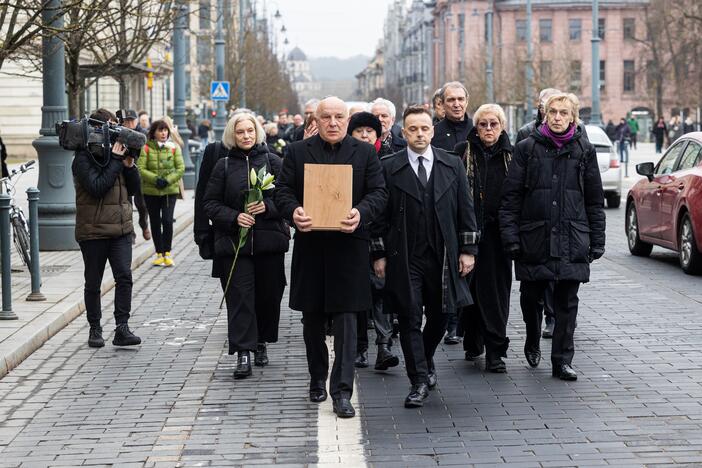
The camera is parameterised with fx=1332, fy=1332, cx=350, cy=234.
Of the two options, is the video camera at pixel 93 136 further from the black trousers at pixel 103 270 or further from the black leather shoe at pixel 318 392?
the black leather shoe at pixel 318 392

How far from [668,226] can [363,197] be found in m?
8.75

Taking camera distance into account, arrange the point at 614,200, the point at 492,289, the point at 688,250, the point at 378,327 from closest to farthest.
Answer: the point at 492,289 < the point at 378,327 < the point at 688,250 < the point at 614,200

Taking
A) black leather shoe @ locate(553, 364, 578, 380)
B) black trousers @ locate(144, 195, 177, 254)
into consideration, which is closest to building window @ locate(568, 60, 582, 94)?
black trousers @ locate(144, 195, 177, 254)

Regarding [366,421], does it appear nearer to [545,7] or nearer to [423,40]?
[545,7]

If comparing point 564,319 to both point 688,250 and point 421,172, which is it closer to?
point 421,172

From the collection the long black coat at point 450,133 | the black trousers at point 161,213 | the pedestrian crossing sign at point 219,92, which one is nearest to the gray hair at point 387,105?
the long black coat at point 450,133

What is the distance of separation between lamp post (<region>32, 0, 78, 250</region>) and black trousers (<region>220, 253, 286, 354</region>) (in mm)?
8351

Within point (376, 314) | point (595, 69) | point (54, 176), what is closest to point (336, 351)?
point (376, 314)

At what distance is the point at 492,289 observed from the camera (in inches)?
355

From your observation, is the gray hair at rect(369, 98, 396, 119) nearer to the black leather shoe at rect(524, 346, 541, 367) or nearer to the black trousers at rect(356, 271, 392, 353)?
the black trousers at rect(356, 271, 392, 353)

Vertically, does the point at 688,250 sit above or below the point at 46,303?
above

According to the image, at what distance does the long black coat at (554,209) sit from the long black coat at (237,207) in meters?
1.54

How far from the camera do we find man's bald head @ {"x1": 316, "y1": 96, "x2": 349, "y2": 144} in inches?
Answer: 303

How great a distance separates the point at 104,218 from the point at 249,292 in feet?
5.61
